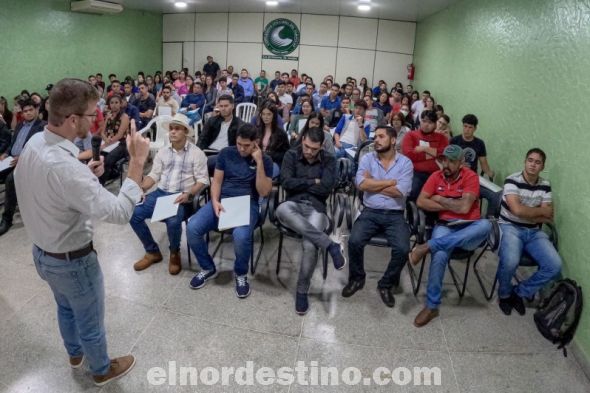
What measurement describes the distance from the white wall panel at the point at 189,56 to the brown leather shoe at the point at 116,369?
462 inches

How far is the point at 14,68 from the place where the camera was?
27.6 ft

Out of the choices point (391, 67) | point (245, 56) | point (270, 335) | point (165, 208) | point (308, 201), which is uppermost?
point (245, 56)

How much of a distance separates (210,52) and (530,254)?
37.3 feet

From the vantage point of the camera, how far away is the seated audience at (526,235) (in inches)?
116

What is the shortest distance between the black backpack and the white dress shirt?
276 centimetres

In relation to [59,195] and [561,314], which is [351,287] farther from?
[59,195]

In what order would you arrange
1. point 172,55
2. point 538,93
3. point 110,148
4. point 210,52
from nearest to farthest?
point 538,93 < point 110,148 < point 210,52 < point 172,55

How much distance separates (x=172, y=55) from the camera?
12938 millimetres

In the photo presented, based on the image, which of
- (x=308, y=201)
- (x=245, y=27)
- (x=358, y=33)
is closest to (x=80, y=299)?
(x=308, y=201)

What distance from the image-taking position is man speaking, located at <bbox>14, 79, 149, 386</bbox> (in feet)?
5.16

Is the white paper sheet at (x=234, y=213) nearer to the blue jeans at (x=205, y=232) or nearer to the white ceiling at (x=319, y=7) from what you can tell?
the blue jeans at (x=205, y=232)

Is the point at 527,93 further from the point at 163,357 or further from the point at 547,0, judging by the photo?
the point at 163,357

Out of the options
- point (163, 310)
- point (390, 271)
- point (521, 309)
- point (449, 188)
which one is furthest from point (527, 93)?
point (163, 310)

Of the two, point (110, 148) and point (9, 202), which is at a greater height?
point (110, 148)
